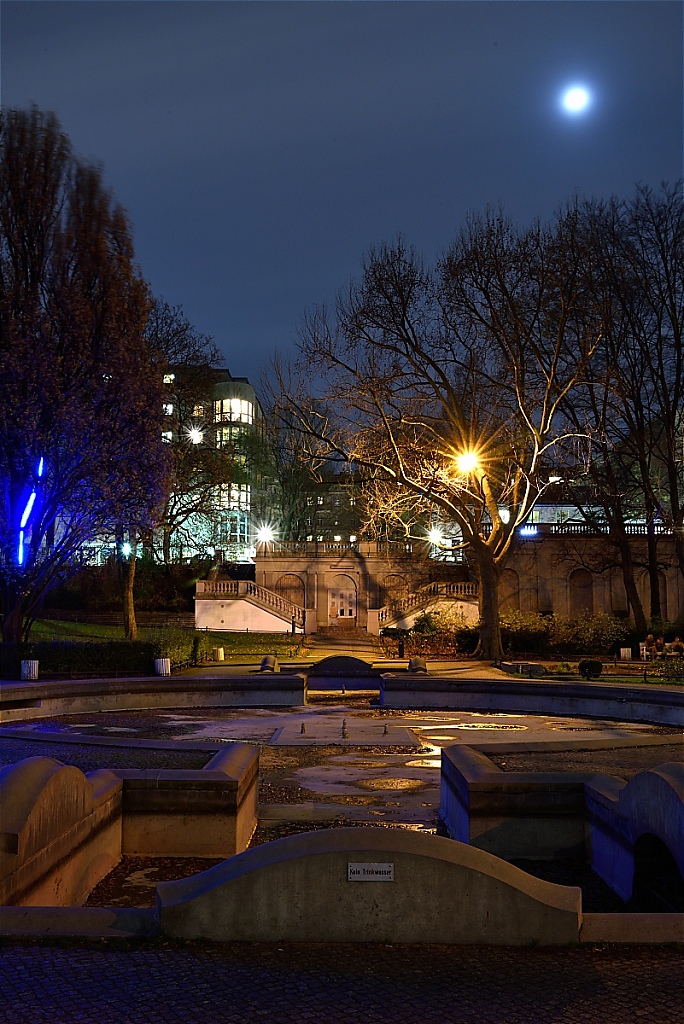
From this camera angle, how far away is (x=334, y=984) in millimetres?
5000

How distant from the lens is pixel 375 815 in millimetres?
10219

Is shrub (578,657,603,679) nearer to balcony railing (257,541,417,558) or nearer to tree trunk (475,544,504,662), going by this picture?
tree trunk (475,544,504,662)

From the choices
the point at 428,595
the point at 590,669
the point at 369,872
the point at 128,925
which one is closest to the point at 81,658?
the point at 590,669

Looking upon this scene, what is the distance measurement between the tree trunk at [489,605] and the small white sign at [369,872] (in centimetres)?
2505

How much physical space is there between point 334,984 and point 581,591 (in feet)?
162

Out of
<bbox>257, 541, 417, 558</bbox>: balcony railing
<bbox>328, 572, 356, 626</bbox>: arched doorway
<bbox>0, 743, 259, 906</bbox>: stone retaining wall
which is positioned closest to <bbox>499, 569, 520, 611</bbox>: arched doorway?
<bbox>257, 541, 417, 558</bbox>: balcony railing

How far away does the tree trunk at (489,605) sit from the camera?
30.6 meters

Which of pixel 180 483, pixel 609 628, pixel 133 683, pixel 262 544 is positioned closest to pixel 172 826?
pixel 133 683

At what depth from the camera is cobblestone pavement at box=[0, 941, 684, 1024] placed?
4.53m

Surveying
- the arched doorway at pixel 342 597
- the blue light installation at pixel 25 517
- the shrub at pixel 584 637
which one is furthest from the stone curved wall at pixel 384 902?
the arched doorway at pixel 342 597

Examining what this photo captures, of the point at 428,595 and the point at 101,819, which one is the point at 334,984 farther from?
the point at 428,595

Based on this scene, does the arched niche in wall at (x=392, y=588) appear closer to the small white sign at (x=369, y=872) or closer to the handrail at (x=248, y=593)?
the handrail at (x=248, y=593)

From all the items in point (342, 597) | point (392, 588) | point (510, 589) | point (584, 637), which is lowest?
point (584, 637)

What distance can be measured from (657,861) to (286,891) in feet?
11.1
